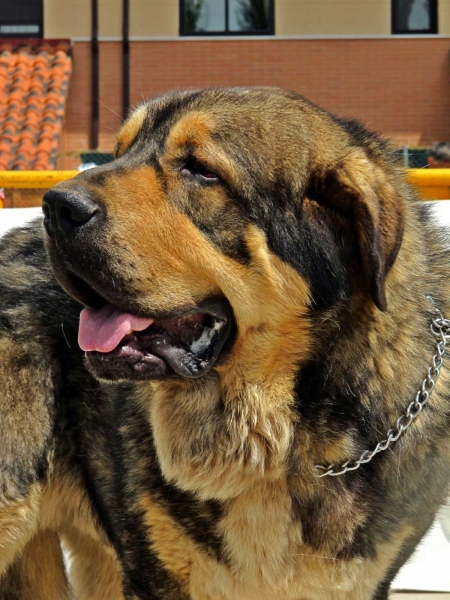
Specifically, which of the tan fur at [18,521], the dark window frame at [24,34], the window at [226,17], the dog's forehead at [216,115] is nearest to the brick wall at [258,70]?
the window at [226,17]

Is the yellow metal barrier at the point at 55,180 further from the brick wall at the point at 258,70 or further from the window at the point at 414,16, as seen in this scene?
the window at the point at 414,16

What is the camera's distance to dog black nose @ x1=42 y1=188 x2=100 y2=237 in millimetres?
2533

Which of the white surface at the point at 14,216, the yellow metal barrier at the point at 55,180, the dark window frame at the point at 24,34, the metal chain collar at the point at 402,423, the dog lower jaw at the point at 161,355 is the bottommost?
the metal chain collar at the point at 402,423

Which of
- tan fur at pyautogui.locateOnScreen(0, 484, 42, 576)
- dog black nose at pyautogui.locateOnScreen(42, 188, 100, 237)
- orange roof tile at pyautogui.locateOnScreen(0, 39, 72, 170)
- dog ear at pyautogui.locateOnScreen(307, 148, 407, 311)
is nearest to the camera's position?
dog black nose at pyautogui.locateOnScreen(42, 188, 100, 237)

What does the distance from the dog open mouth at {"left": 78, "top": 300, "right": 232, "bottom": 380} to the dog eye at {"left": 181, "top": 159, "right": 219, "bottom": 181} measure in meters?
0.39

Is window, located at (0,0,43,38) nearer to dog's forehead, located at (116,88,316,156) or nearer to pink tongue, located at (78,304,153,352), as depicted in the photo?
dog's forehead, located at (116,88,316,156)

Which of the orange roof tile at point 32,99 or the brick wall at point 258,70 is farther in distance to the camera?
the brick wall at point 258,70

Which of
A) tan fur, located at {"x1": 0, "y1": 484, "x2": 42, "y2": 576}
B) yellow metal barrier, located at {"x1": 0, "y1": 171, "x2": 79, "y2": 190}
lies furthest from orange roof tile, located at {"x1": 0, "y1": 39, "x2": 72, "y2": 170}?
tan fur, located at {"x1": 0, "y1": 484, "x2": 42, "y2": 576}

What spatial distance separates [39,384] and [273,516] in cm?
101

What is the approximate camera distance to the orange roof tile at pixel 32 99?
541 inches

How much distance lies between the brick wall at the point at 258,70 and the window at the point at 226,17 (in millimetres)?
354

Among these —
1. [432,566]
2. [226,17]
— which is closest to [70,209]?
[432,566]

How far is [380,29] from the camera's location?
637 inches

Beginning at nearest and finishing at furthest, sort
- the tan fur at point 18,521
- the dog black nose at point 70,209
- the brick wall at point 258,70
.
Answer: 1. the dog black nose at point 70,209
2. the tan fur at point 18,521
3. the brick wall at point 258,70
